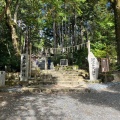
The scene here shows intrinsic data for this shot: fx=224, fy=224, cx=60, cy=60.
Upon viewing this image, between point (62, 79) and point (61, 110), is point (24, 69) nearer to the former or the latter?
point (62, 79)

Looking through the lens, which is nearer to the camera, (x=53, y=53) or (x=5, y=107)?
(x=5, y=107)

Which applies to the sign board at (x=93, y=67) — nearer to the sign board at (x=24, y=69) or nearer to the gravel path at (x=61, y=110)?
the sign board at (x=24, y=69)

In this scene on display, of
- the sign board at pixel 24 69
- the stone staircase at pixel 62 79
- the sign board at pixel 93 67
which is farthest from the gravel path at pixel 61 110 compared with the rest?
the sign board at pixel 93 67

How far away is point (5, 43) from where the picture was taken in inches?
690

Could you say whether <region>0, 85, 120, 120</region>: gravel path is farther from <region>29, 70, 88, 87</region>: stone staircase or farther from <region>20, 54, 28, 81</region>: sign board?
<region>20, 54, 28, 81</region>: sign board

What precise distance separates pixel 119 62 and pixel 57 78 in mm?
5217

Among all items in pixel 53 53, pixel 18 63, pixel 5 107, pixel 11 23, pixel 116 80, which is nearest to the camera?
pixel 5 107

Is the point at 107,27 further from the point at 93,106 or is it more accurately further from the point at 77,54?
the point at 93,106

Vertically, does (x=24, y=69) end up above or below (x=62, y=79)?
above

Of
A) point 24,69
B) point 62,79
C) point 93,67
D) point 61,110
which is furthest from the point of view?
point 62,79

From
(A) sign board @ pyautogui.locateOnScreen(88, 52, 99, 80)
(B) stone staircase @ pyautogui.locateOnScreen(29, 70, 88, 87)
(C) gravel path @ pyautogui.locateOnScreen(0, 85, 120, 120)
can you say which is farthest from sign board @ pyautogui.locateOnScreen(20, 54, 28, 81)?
(C) gravel path @ pyautogui.locateOnScreen(0, 85, 120, 120)

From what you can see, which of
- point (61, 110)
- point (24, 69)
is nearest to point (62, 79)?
point (24, 69)

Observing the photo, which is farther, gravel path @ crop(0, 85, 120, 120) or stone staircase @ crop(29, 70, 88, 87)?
stone staircase @ crop(29, 70, 88, 87)

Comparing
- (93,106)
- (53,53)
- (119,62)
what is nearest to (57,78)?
(119,62)
